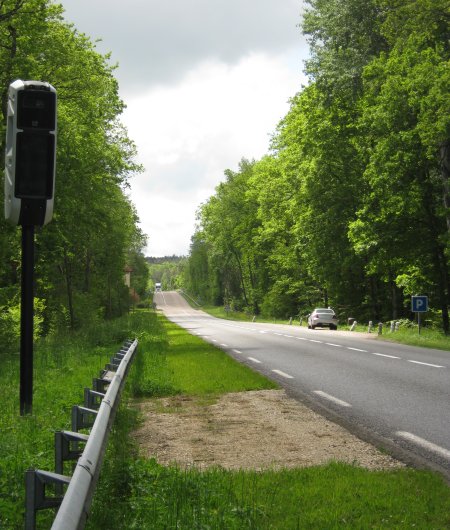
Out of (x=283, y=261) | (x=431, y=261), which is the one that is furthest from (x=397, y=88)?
(x=283, y=261)

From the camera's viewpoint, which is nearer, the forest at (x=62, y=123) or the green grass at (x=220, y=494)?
the green grass at (x=220, y=494)

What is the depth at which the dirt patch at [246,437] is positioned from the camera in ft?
19.6

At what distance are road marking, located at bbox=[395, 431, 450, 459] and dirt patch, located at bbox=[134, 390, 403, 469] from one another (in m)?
0.56

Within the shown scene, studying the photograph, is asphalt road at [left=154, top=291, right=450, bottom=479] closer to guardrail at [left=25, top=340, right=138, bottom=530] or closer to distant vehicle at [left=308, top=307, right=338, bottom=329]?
guardrail at [left=25, top=340, right=138, bottom=530]

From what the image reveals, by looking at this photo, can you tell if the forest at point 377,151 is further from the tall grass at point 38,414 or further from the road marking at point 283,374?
the tall grass at point 38,414

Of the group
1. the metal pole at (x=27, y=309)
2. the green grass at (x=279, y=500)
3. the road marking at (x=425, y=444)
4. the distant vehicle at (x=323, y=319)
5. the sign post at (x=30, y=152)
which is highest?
the sign post at (x=30, y=152)

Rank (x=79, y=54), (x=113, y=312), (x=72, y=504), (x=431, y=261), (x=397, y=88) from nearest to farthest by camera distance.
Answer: (x=72, y=504)
(x=79, y=54)
(x=397, y=88)
(x=431, y=261)
(x=113, y=312)

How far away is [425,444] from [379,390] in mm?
4206

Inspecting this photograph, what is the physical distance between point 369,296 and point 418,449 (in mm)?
37391

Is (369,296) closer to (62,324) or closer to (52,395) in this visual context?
(62,324)

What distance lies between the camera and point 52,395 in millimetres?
9016

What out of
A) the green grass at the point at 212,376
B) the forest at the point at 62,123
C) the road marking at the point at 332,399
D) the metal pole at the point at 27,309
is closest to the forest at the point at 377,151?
the forest at the point at 62,123

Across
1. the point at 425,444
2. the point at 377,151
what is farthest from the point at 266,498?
the point at 377,151

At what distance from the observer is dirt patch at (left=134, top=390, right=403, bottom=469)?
235 inches
